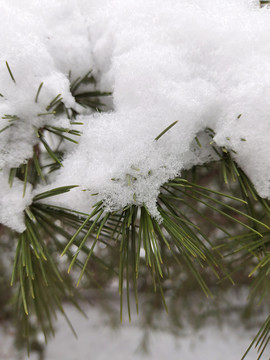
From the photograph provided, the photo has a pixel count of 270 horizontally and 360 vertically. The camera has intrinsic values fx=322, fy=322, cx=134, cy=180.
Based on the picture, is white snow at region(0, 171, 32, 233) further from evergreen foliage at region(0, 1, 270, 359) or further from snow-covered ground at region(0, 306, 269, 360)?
snow-covered ground at region(0, 306, 269, 360)

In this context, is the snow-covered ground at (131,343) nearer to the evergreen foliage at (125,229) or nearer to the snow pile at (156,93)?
the evergreen foliage at (125,229)

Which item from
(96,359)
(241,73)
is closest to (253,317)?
(96,359)

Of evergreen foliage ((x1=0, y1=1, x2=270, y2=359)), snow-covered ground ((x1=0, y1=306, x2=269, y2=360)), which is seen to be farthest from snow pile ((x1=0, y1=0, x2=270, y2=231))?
snow-covered ground ((x1=0, y1=306, x2=269, y2=360))

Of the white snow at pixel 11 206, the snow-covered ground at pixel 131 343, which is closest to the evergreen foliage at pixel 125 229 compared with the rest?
the white snow at pixel 11 206

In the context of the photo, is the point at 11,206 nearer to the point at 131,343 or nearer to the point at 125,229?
the point at 125,229

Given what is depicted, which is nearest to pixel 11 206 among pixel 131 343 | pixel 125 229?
pixel 125 229
